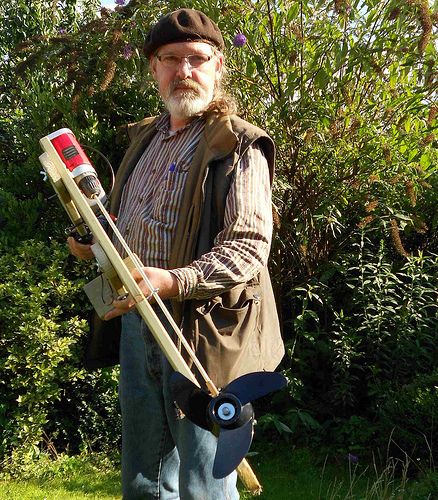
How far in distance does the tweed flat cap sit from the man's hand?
2.87 feet

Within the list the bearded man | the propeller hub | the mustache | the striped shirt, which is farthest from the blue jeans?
the mustache

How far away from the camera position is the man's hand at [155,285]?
2192mm

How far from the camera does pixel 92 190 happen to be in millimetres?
2361

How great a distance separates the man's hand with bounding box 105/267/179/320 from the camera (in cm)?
219

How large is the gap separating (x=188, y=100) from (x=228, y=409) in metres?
1.10

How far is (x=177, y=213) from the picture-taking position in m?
2.53

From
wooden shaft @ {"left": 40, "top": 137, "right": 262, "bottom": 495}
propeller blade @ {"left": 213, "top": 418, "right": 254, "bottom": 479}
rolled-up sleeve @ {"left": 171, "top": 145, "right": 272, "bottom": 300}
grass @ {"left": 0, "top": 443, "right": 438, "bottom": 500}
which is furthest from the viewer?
grass @ {"left": 0, "top": 443, "right": 438, "bottom": 500}

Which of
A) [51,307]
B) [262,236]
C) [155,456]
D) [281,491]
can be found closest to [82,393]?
[51,307]

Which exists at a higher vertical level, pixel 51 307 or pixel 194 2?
pixel 194 2

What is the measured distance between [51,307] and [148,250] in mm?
2160

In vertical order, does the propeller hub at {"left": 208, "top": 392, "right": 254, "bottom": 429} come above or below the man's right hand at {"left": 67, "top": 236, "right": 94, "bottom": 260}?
below

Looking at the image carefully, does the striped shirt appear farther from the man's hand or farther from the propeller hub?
the propeller hub

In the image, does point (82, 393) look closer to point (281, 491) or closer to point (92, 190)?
point (281, 491)

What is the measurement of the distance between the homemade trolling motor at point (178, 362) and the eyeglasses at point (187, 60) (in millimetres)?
526
